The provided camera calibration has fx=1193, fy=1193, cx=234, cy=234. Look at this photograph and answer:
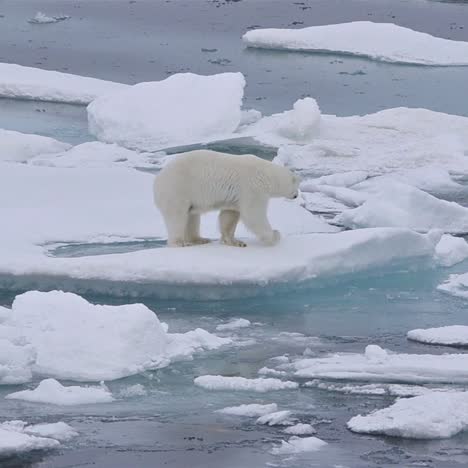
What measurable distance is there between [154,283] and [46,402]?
1.72 metres

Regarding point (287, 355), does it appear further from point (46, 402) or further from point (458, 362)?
point (46, 402)

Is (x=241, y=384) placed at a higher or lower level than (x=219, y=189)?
lower

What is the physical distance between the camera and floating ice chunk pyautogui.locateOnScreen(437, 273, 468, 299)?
7.11 metres

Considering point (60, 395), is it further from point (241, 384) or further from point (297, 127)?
point (297, 127)

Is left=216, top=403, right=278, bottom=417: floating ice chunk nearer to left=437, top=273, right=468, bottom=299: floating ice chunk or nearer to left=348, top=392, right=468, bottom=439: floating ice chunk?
left=348, top=392, right=468, bottom=439: floating ice chunk

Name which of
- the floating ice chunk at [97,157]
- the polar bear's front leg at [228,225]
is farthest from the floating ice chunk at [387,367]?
the floating ice chunk at [97,157]

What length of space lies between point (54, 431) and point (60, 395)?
0.42 meters

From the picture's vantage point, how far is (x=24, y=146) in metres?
10.7

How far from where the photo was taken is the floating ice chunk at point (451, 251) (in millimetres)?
7738

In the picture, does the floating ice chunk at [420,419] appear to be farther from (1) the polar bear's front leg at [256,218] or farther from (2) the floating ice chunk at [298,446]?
(1) the polar bear's front leg at [256,218]

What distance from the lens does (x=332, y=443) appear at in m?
4.68

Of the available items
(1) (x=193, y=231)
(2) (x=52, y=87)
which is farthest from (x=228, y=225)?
(2) (x=52, y=87)

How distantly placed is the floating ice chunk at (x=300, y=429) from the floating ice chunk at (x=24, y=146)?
6141 millimetres

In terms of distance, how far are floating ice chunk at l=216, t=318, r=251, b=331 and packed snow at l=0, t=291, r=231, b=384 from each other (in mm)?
575
